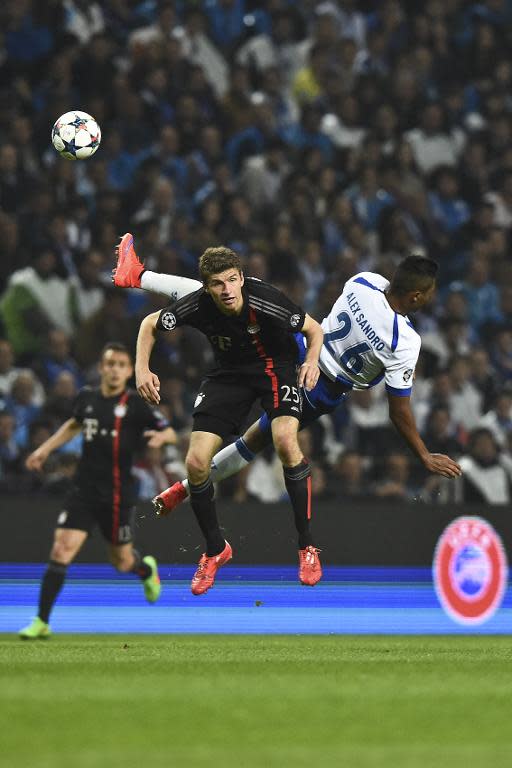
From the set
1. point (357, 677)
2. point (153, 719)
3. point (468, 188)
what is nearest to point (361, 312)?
point (357, 677)

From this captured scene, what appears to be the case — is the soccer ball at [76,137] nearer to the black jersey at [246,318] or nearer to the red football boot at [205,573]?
the black jersey at [246,318]

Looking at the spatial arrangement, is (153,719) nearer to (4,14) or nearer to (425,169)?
(4,14)

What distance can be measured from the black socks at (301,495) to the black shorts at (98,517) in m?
2.28

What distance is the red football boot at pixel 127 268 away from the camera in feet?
33.0

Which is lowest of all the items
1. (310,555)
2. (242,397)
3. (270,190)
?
(310,555)

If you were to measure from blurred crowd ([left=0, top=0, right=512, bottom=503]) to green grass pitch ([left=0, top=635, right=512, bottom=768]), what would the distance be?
5307 millimetres

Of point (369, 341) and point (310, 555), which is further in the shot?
point (369, 341)

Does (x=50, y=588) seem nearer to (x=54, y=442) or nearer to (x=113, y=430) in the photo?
(x=54, y=442)

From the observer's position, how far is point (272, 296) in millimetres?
9414

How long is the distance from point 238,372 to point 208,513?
0.91 m

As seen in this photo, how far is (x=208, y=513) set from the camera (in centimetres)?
991

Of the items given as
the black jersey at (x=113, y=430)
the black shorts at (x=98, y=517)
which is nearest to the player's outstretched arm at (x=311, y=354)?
the black jersey at (x=113, y=430)

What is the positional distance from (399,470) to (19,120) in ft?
16.5

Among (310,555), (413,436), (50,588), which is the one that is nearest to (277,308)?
(413,436)
